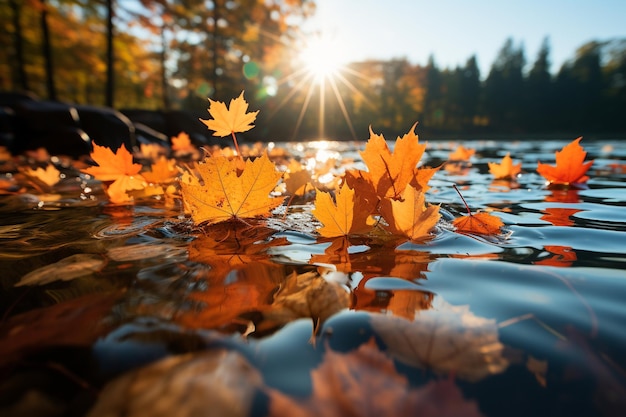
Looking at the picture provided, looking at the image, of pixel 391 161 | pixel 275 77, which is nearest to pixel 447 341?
pixel 391 161

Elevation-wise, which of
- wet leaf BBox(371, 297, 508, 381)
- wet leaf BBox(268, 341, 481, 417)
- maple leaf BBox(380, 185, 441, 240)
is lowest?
wet leaf BBox(268, 341, 481, 417)

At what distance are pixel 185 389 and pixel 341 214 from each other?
1.70 feet

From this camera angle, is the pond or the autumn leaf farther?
the autumn leaf

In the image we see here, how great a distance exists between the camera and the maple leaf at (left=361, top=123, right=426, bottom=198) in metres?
0.84

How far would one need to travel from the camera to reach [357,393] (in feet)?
1.17

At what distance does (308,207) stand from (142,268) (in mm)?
826

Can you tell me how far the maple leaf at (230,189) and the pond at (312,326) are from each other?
0.08 meters

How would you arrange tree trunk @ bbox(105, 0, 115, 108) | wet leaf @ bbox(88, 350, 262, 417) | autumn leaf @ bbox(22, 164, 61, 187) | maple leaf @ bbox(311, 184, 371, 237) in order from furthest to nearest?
tree trunk @ bbox(105, 0, 115, 108)
autumn leaf @ bbox(22, 164, 61, 187)
maple leaf @ bbox(311, 184, 371, 237)
wet leaf @ bbox(88, 350, 262, 417)

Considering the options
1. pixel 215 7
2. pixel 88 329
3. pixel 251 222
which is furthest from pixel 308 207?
pixel 215 7

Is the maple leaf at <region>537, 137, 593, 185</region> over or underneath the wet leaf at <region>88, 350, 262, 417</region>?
over

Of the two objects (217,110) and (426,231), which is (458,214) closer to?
(426,231)

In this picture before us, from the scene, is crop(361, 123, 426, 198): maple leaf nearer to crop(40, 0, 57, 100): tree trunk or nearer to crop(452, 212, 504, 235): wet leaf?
crop(452, 212, 504, 235): wet leaf

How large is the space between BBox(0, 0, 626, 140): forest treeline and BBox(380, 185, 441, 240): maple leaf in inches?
477

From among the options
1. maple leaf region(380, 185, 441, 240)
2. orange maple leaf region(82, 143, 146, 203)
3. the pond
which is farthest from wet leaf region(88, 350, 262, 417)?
orange maple leaf region(82, 143, 146, 203)
